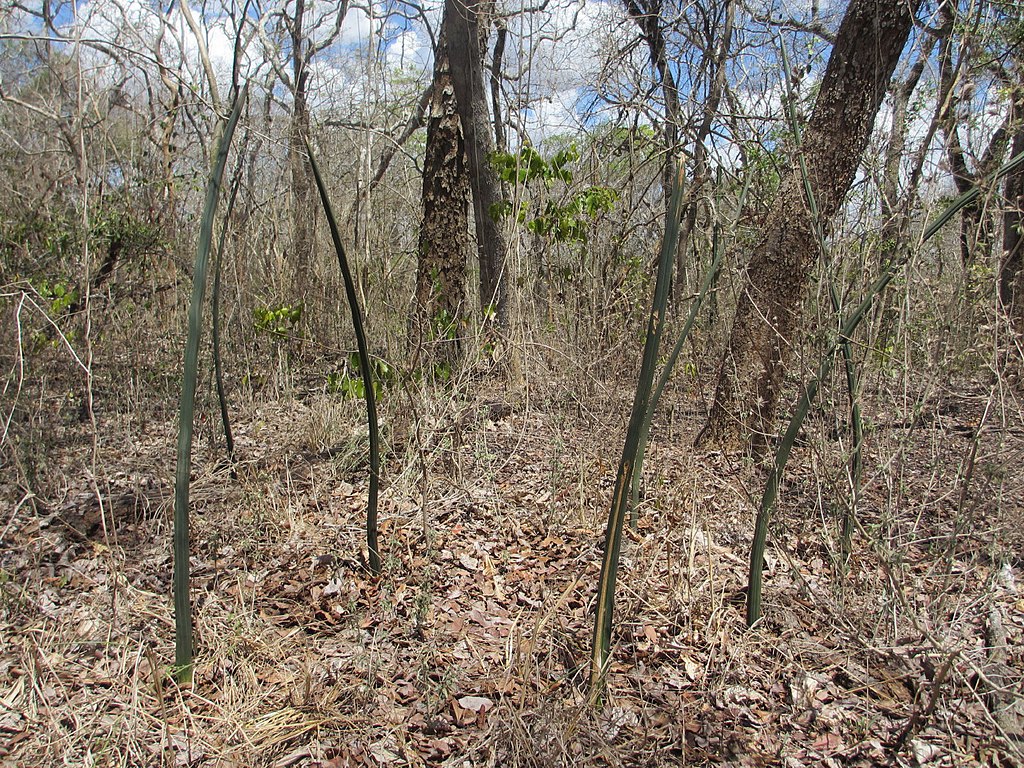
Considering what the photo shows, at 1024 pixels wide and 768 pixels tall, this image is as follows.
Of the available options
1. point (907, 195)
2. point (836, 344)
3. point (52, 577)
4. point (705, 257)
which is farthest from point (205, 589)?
point (705, 257)

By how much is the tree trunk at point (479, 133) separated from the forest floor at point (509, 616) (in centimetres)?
182

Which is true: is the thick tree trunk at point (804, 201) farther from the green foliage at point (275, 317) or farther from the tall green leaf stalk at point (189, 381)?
the green foliage at point (275, 317)

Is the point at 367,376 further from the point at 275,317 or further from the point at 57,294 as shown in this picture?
the point at 57,294

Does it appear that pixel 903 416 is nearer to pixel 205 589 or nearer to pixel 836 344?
pixel 836 344

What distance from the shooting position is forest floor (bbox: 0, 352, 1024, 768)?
2.12 meters

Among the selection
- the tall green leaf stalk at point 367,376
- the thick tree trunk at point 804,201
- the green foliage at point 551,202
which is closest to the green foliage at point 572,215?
the green foliage at point 551,202

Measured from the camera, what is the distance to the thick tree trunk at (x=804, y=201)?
348cm

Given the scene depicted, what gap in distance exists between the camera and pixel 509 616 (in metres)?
2.79

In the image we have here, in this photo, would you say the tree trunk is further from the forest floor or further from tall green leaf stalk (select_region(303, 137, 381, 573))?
tall green leaf stalk (select_region(303, 137, 381, 573))

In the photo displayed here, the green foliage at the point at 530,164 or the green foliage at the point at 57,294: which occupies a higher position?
the green foliage at the point at 530,164

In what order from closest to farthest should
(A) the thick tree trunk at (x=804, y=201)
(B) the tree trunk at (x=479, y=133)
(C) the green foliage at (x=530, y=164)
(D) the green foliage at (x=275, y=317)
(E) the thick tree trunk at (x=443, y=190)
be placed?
(A) the thick tree trunk at (x=804, y=201) → (C) the green foliage at (x=530, y=164) → (D) the green foliage at (x=275, y=317) → (B) the tree trunk at (x=479, y=133) → (E) the thick tree trunk at (x=443, y=190)

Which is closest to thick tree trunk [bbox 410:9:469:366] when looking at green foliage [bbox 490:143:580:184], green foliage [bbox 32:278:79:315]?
green foliage [bbox 490:143:580:184]

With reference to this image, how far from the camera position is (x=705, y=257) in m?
5.77

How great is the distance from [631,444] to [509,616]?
115 centimetres
